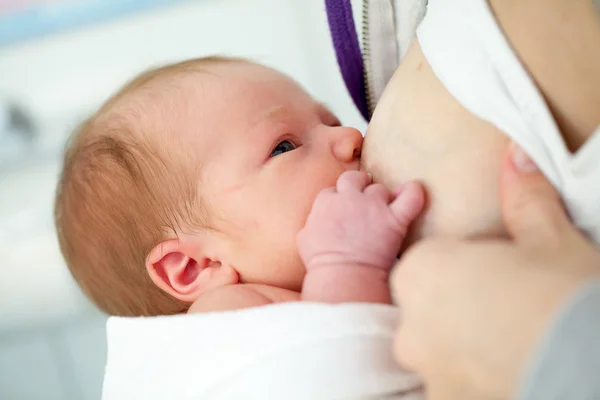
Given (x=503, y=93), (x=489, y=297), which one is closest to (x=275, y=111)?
(x=503, y=93)

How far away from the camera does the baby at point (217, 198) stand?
54 cm

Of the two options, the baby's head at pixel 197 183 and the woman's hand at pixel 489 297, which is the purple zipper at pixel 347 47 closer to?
the baby's head at pixel 197 183

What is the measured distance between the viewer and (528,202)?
403 mm

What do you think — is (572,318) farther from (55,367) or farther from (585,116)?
(55,367)

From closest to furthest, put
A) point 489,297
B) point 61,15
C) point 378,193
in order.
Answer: point 489,297
point 378,193
point 61,15

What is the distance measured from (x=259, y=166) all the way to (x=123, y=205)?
0.54ft

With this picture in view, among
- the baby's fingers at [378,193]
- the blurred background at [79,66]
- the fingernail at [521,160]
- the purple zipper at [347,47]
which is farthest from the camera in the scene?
the blurred background at [79,66]

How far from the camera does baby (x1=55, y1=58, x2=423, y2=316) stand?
542 mm

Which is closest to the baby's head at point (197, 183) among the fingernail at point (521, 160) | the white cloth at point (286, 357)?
the white cloth at point (286, 357)

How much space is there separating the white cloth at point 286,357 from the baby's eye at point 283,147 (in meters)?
0.20

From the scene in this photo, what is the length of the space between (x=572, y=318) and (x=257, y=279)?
1.23ft

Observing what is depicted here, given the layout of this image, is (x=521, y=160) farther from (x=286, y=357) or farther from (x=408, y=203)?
(x=286, y=357)

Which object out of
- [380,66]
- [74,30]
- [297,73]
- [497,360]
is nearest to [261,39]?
[297,73]

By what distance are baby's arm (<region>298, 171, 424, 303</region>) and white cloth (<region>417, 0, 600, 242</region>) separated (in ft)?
0.31
